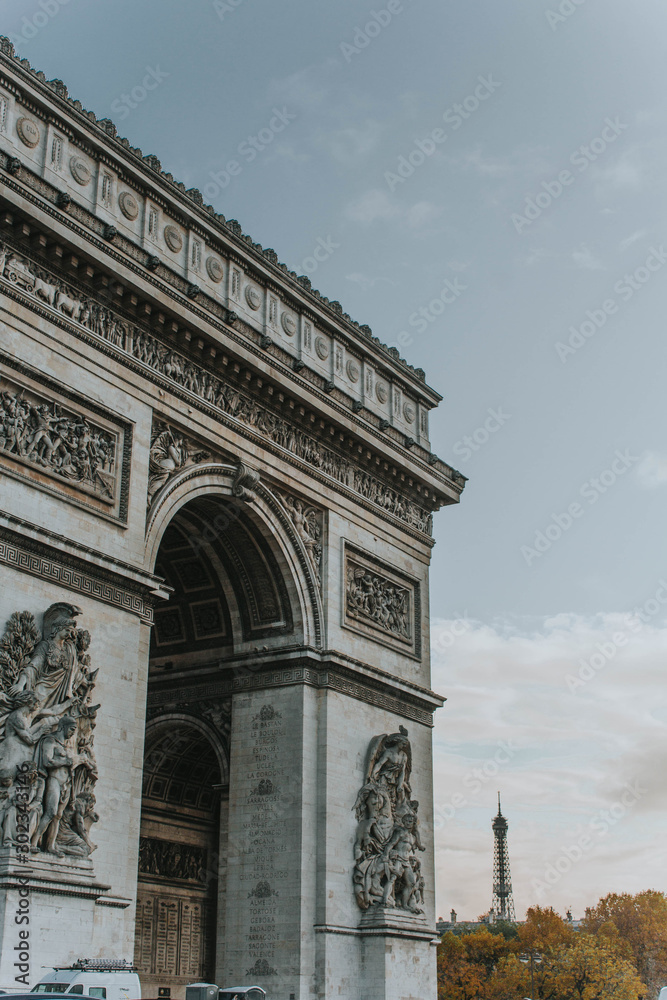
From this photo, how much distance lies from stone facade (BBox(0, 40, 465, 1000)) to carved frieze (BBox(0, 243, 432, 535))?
60mm

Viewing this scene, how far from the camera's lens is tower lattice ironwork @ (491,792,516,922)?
11825 centimetres

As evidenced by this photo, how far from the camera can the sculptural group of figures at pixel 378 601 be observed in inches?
1062

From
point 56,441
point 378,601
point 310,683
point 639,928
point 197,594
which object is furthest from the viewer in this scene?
point 639,928

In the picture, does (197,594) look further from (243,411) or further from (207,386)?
(207,386)

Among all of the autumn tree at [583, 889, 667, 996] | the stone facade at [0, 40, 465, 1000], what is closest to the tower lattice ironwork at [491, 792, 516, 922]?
the autumn tree at [583, 889, 667, 996]

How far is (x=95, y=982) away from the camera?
49.0 ft

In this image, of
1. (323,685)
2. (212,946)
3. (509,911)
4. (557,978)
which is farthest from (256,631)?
(509,911)

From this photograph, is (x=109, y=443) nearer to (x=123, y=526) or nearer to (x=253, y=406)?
(x=123, y=526)

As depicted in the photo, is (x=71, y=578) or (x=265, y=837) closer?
(x=71, y=578)

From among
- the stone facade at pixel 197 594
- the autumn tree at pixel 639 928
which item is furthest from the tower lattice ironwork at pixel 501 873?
the stone facade at pixel 197 594

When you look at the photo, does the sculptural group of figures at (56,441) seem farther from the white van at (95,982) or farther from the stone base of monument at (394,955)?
the stone base of monument at (394,955)

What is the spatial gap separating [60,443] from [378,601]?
1015 cm

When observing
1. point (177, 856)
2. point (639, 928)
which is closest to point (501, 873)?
point (639, 928)

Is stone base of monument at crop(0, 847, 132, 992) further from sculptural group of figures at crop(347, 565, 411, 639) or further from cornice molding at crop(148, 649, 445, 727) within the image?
sculptural group of figures at crop(347, 565, 411, 639)
